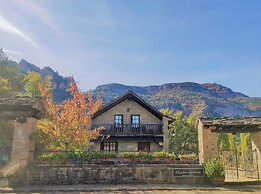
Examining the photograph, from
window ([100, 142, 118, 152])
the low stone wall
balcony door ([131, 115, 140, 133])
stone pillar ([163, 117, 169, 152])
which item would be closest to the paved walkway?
the low stone wall

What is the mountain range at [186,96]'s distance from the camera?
5356 inches

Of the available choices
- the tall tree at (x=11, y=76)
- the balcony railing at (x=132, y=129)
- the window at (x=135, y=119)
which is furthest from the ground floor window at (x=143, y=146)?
the tall tree at (x=11, y=76)

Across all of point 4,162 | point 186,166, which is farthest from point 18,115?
point 186,166

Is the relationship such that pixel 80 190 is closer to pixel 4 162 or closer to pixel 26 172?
pixel 26 172

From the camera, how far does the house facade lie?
93.6ft

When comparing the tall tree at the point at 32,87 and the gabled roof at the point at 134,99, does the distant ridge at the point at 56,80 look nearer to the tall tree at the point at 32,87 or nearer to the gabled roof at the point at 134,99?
the tall tree at the point at 32,87

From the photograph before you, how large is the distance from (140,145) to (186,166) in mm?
14317

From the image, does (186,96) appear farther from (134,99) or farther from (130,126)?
(130,126)

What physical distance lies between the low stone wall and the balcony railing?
1351 centimetres

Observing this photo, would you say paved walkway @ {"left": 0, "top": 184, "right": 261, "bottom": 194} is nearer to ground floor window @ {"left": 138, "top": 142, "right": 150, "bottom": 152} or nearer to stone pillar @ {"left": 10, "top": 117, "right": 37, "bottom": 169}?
stone pillar @ {"left": 10, "top": 117, "right": 37, "bottom": 169}

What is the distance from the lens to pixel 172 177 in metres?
15.0

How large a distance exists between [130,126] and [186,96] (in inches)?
5076

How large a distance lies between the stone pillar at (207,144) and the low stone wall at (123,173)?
0.77 m

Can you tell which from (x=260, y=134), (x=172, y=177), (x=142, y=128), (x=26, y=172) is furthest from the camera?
(x=142, y=128)
